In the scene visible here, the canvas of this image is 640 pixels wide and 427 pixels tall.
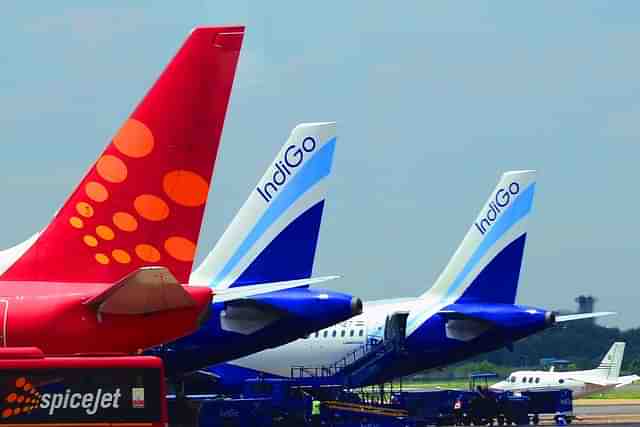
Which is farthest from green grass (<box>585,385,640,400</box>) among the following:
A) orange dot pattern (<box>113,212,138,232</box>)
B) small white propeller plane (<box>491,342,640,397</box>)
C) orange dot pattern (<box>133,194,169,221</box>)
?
orange dot pattern (<box>113,212,138,232</box>)

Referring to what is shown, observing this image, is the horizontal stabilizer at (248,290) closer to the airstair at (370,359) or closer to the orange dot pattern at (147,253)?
the orange dot pattern at (147,253)

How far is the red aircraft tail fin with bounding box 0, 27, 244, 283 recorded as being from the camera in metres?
24.9

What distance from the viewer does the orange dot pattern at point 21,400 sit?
2172 centimetres

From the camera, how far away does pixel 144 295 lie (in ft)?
72.8

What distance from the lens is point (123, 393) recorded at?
72.1ft

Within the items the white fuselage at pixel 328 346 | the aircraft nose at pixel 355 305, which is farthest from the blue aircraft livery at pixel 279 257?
the white fuselage at pixel 328 346

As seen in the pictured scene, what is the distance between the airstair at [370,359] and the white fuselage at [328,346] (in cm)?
23

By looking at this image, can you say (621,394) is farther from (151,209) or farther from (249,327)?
(151,209)

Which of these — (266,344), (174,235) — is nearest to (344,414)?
(266,344)

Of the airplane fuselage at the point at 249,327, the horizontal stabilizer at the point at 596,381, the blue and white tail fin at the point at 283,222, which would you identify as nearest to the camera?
the airplane fuselage at the point at 249,327

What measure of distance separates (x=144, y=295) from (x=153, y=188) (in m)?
3.24

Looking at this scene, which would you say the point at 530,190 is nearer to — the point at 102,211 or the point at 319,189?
the point at 319,189

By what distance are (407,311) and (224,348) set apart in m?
12.4

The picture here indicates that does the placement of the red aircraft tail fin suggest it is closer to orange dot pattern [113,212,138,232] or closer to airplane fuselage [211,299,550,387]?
orange dot pattern [113,212,138,232]
